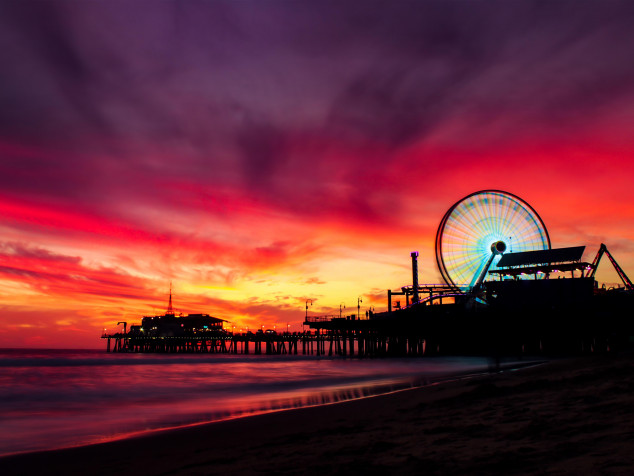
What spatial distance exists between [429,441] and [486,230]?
205 feet

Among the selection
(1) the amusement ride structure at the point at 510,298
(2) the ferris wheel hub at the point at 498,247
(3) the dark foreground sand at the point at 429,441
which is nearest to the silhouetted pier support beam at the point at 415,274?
(1) the amusement ride structure at the point at 510,298

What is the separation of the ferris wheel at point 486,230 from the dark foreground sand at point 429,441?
178 feet

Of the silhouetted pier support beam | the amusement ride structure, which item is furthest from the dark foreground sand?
the silhouetted pier support beam

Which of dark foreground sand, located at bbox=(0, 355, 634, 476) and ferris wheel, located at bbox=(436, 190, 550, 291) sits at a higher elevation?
ferris wheel, located at bbox=(436, 190, 550, 291)

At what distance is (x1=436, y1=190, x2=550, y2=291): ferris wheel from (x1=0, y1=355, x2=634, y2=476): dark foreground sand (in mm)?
54160

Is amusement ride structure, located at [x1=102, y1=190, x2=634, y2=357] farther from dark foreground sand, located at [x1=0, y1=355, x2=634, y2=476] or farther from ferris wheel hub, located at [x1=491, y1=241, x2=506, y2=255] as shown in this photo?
dark foreground sand, located at [x1=0, y1=355, x2=634, y2=476]

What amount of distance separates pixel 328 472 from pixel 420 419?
374cm

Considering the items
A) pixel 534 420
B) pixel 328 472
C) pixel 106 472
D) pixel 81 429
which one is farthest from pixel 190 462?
pixel 81 429

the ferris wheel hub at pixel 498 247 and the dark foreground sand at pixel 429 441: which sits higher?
the ferris wheel hub at pixel 498 247

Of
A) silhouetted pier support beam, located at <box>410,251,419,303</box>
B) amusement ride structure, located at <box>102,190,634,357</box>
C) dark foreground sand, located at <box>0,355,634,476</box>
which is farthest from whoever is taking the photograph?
→ silhouetted pier support beam, located at <box>410,251,419,303</box>

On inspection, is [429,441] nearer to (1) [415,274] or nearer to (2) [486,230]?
(2) [486,230]

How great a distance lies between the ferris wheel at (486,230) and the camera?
6388 centimetres

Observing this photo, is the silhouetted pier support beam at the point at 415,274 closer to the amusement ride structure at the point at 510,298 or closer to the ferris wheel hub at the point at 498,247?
the amusement ride structure at the point at 510,298

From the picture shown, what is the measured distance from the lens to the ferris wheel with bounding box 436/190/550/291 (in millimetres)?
63875
